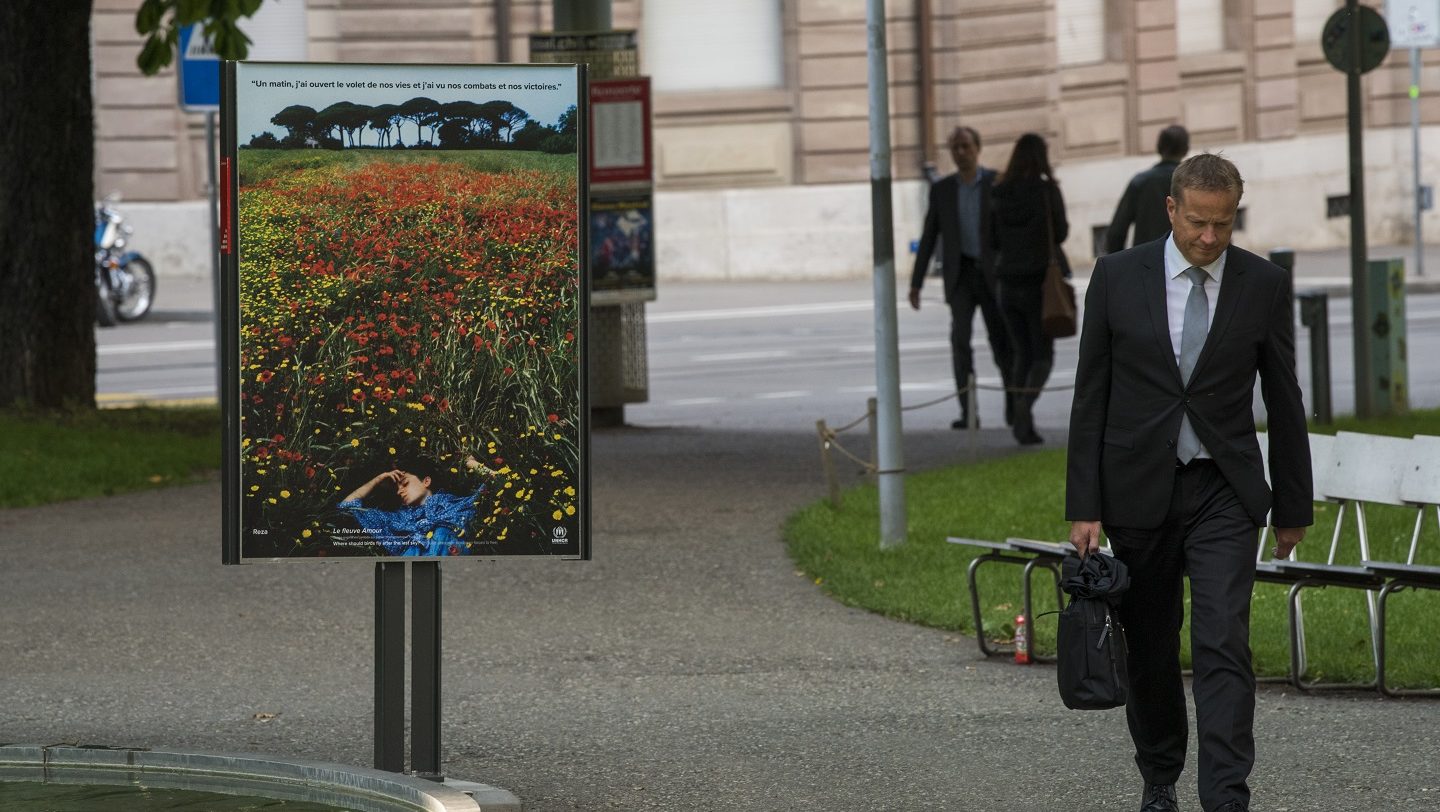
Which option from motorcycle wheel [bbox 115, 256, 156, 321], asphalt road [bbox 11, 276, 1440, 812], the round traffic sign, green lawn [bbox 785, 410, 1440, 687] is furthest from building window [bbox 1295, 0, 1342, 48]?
asphalt road [bbox 11, 276, 1440, 812]

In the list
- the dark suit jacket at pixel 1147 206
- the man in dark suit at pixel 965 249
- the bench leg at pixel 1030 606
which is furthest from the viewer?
the man in dark suit at pixel 965 249

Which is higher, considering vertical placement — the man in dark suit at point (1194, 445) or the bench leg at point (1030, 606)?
the man in dark suit at point (1194, 445)

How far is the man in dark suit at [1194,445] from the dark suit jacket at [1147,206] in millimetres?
7141

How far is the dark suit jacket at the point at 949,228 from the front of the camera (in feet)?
47.6

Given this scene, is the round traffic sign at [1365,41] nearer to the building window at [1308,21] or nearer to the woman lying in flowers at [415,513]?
the woman lying in flowers at [415,513]

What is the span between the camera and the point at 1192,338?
568 cm

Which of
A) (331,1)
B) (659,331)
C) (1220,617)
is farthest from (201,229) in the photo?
(1220,617)

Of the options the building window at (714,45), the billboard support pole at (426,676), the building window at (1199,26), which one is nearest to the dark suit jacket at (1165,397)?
the billboard support pole at (426,676)

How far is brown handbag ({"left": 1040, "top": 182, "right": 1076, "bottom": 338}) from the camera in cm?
1379

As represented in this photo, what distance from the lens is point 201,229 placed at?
3175cm

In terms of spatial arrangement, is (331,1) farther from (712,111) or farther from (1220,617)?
(1220,617)

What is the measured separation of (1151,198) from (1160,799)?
24.7 feet

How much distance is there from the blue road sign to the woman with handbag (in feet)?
15.9

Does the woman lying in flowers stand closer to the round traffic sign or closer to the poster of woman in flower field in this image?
the poster of woman in flower field
